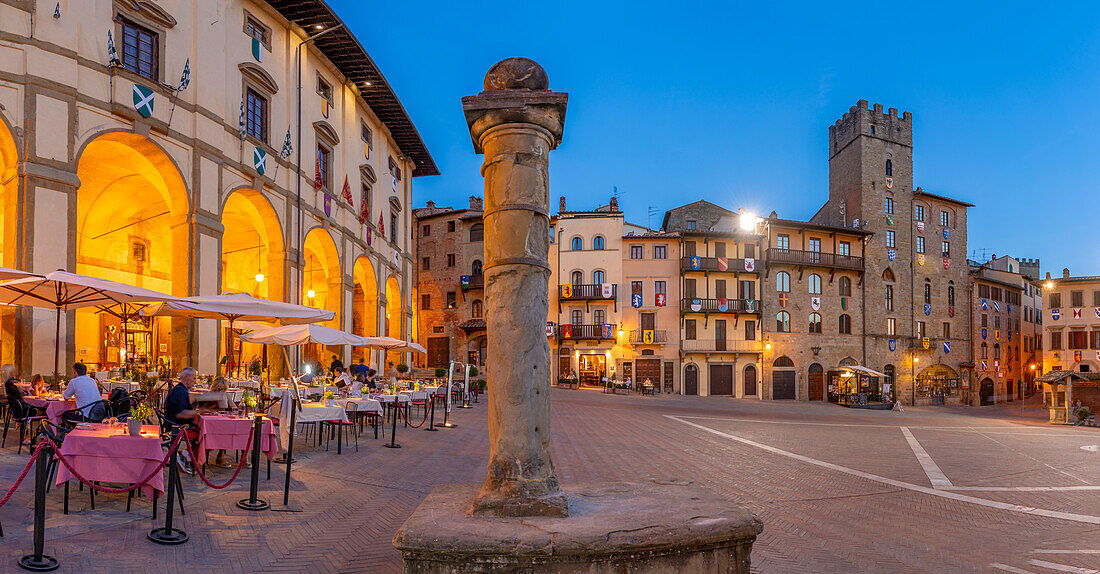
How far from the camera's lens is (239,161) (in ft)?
61.5

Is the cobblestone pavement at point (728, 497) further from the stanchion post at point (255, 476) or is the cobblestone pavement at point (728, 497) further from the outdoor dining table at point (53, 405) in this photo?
the outdoor dining table at point (53, 405)

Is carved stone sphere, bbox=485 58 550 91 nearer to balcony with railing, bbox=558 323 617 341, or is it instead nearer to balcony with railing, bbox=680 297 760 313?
balcony with railing, bbox=558 323 617 341

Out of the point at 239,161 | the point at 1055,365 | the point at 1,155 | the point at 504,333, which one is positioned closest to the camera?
the point at 504,333

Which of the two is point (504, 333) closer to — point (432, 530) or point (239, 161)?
A: point (432, 530)

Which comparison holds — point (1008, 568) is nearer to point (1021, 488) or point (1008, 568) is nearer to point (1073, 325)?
point (1021, 488)

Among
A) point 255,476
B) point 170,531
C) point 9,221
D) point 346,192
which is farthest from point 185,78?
point 170,531

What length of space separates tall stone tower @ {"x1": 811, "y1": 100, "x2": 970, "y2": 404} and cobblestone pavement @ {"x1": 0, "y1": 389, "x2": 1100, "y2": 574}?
33.7m

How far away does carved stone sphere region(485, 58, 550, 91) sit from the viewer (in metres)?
5.16

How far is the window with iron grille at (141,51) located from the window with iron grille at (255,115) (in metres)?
3.14

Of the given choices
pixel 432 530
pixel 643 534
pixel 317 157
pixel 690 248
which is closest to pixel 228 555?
pixel 432 530

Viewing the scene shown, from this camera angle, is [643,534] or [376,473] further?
[376,473]

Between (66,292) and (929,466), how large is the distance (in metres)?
15.4

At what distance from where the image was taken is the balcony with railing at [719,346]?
141 feet

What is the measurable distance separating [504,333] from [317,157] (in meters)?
21.1
